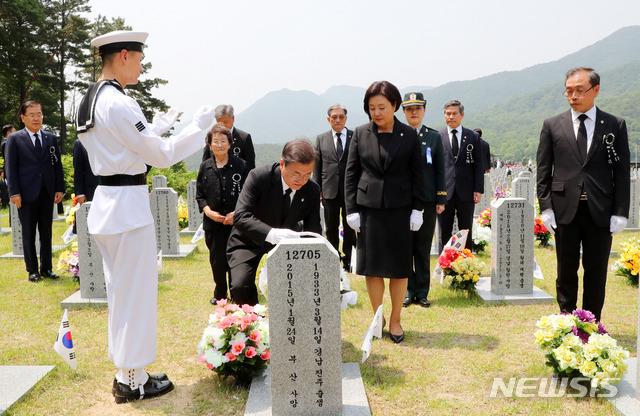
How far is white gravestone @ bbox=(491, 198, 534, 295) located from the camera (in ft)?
19.5

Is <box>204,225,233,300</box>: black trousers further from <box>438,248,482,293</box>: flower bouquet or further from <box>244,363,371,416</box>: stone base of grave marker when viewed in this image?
<box>438,248,482,293</box>: flower bouquet

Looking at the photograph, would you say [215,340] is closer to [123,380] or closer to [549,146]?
[123,380]

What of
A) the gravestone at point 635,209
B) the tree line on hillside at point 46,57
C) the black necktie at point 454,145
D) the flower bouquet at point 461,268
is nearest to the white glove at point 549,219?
the flower bouquet at point 461,268

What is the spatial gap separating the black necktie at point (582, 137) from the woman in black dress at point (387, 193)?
1.29 metres

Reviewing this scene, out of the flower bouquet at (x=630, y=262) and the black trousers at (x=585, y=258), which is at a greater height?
the black trousers at (x=585, y=258)

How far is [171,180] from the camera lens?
2152cm

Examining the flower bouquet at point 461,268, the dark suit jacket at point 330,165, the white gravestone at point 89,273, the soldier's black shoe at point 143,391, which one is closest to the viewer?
the soldier's black shoe at point 143,391

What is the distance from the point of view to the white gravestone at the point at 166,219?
8852mm

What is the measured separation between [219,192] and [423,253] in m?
2.34

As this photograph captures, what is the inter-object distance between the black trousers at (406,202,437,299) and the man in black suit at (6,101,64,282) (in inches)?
193

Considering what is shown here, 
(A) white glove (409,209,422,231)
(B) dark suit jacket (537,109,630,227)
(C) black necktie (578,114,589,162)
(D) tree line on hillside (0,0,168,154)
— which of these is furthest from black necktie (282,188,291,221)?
(D) tree line on hillside (0,0,168,154)

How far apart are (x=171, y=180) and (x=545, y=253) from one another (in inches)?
644

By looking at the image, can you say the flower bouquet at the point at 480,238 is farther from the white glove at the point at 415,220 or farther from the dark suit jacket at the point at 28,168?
the dark suit jacket at the point at 28,168

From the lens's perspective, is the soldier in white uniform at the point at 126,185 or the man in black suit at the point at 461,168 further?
the man in black suit at the point at 461,168
